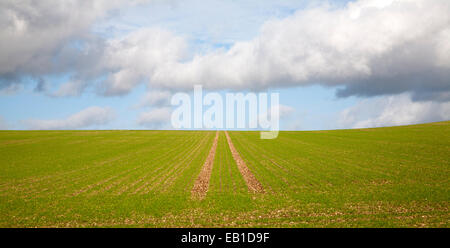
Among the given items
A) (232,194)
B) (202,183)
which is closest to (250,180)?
(202,183)

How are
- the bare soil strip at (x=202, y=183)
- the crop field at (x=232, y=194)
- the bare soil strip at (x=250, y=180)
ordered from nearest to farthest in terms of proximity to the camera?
the crop field at (x=232, y=194), the bare soil strip at (x=202, y=183), the bare soil strip at (x=250, y=180)

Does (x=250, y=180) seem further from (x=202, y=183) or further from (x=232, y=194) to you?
(x=232, y=194)

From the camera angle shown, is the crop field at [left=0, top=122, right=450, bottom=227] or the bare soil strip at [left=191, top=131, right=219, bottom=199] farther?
the bare soil strip at [left=191, top=131, right=219, bottom=199]

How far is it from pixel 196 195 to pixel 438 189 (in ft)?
66.4

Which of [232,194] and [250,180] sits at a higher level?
[250,180]

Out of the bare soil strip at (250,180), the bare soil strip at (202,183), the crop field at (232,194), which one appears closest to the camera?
the crop field at (232,194)

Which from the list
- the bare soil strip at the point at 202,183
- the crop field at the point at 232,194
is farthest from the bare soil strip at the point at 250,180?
the bare soil strip at the point at 202,183

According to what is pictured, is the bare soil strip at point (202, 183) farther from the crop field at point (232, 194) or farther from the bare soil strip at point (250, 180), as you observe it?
the bare soil strip at point (250, 180)

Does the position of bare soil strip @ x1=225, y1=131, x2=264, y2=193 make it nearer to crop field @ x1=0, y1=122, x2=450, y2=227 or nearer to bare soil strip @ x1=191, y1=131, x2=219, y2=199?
crop field @ x1=0, y1=122, x2=450, y2=227

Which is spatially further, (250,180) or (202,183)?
(250,180)

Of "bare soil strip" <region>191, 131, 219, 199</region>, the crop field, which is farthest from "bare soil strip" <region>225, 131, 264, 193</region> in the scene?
"bare soil strip" <region>191, 131, 219, 199</region>

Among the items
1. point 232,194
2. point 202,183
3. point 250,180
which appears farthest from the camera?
point 250,180

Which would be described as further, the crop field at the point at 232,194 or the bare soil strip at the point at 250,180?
the bare soil strip at the point at 250,180
